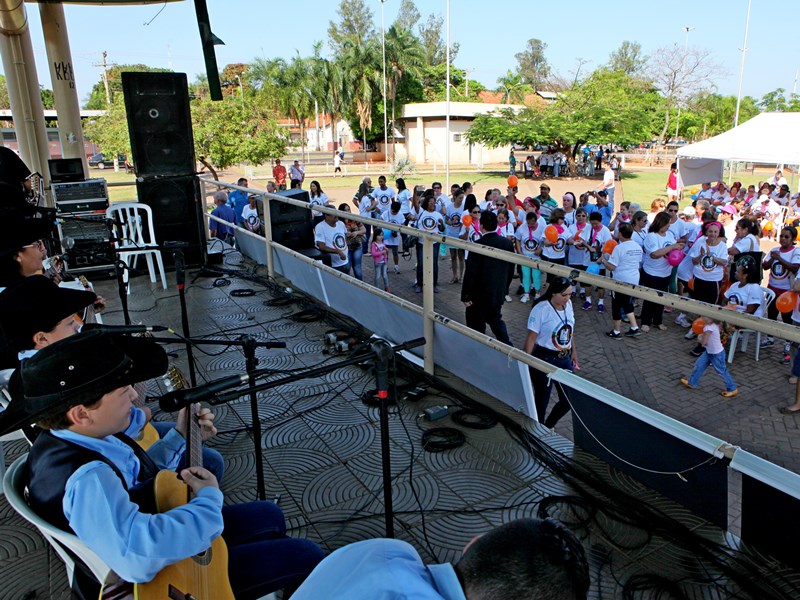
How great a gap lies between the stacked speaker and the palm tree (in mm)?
41326

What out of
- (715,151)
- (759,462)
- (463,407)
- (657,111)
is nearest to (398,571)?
(759,462)

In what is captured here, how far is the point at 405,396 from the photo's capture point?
16.5 ft

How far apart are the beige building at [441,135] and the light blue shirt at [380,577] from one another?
1815 inches

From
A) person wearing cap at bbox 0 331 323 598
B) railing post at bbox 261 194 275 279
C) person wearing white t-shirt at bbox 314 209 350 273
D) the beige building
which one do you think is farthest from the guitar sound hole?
the beige building

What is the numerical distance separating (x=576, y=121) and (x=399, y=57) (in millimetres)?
20661

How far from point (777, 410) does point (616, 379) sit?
1.64 m

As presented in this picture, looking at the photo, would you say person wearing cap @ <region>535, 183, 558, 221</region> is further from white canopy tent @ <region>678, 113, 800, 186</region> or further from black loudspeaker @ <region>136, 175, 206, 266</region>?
black loudspeaker @ <region>136, 175, 206, 266</region>

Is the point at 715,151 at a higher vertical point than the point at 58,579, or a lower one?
higher

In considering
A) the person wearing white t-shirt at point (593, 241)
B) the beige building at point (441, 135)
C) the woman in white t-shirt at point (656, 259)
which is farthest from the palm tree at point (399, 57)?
the woman in white t-shirt at point (656, 259)

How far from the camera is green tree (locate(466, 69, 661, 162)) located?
33.6m

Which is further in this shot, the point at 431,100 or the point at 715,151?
the point at 431,100

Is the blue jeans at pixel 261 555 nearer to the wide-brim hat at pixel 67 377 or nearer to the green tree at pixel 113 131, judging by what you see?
the wide-brim hat at pixel 67 377

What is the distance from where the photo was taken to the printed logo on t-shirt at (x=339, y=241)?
8953 mm

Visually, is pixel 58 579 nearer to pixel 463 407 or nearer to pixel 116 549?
pixel 116 549
